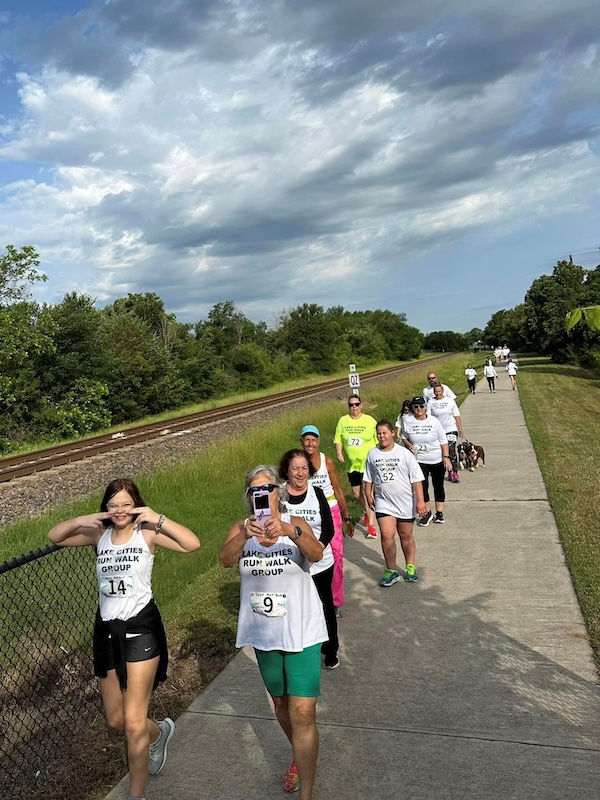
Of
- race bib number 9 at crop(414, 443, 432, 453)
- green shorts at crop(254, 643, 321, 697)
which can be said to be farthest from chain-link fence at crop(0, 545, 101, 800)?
race bib number 9 at crop(414, 443, 432, 453)

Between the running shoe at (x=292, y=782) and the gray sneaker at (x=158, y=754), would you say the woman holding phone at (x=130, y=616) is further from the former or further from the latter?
the running shoe at (x=292, y=782)

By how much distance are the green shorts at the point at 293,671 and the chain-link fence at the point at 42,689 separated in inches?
53.6

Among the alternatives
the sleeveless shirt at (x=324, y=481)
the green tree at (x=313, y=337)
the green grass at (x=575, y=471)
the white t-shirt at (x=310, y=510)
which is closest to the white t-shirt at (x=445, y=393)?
the green grass at (x=575, y=471)

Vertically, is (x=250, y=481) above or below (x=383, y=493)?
above

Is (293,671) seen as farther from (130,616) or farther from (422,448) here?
(422,448)

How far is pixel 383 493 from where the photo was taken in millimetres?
6105

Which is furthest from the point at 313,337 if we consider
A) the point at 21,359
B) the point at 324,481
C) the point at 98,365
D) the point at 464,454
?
the point at 324,481

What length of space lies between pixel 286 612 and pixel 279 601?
2.4 inches

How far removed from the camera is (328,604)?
443cm

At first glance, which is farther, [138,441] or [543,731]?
[138,441]

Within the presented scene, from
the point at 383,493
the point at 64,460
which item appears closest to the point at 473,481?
the point at 383,493

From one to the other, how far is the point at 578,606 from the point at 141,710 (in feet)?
12.0

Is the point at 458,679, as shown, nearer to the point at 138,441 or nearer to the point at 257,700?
the point at 257,700

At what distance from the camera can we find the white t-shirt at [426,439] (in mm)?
7809
